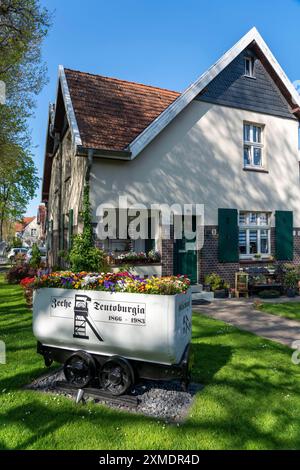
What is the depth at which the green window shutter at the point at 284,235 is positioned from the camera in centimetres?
1366

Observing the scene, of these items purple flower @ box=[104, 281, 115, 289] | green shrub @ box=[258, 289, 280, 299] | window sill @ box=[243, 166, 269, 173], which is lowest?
green shrub @ box=[258, 289, 280, 299]

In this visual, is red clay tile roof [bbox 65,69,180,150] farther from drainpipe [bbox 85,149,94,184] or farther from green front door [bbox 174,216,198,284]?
green front door [bbox 174,216,198,284]

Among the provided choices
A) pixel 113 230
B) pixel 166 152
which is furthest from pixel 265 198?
pixel 113 230

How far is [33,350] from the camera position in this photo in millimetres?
6289

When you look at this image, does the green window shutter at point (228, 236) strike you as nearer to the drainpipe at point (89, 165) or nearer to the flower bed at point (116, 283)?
the drainpipe at point (89, 165)

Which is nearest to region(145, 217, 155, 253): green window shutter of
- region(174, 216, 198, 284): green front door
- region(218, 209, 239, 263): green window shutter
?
region(174, 216, 198, 284): green front door

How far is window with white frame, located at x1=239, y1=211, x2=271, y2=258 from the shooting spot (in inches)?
522

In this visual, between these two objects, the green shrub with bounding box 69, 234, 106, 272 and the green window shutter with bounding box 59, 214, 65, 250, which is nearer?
the green shrub with bounding box 69, 234, 106, 272

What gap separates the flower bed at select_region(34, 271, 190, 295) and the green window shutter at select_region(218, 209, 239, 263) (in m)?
8.07

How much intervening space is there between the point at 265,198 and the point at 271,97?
4316 millimetres

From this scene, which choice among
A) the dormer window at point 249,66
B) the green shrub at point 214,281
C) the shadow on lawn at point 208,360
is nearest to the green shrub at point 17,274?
the green shrub at point 214,281

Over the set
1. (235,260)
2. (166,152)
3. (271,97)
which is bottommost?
(235,260)

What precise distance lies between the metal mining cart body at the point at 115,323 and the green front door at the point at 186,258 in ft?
23.5

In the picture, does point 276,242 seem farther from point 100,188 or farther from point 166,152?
point 100,188
